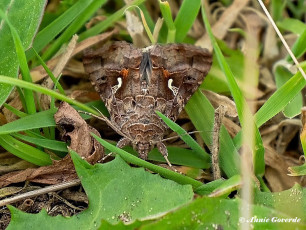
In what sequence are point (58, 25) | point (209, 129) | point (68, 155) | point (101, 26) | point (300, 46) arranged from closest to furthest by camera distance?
point (68, 155) < point (209, 129) < point (58, 25) < point (300, 46) < point (101, 26)

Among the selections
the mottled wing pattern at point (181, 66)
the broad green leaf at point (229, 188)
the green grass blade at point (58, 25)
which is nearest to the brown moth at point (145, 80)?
the mottled wing pattern at point (181, 66)

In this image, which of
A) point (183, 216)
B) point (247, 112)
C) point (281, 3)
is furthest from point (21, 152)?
point (281, 3)

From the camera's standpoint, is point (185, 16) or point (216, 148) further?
point (185, 16)

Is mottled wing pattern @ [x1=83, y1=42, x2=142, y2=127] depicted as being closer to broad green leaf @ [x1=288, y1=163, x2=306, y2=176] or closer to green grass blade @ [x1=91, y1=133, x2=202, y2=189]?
green grass blade @ [x1=91, y1=133, x2=202, y2=189]

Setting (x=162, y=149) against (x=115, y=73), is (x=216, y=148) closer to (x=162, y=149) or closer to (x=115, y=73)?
(x=162, y=149)

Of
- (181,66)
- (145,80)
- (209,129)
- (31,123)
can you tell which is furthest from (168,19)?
(31,123)

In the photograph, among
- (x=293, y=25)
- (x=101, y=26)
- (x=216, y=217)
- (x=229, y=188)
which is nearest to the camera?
(x=216, y=217)

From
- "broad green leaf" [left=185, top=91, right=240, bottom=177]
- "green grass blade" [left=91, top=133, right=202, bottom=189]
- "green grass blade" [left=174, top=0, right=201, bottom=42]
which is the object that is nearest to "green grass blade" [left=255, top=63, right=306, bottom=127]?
"broad green leaf" [left=185, top=91, right=240, bottom=177]
